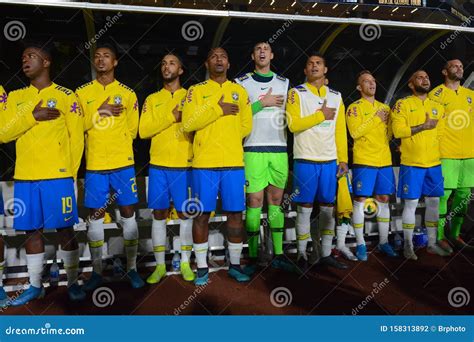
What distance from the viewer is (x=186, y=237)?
3266mm

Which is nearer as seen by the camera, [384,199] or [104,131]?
[104,131]

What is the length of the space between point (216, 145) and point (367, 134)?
1605mm

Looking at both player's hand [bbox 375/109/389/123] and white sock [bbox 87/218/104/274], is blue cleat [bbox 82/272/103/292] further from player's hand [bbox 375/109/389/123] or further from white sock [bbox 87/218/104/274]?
player's hand [bbox 375/109/389/123]

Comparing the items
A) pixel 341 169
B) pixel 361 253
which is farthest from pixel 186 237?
pixel 361 253

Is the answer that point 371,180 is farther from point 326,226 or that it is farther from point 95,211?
point 95,211

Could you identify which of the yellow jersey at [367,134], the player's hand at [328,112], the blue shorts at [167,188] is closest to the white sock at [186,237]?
the blue shorts at [167,188]

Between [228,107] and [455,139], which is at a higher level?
[228,107]

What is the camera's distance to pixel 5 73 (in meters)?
3.58

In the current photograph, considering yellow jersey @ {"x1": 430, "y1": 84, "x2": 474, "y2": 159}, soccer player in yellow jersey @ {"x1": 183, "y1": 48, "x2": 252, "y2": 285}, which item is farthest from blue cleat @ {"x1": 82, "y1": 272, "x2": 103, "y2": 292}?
yellow jersey @ {"x1": 430, "y1": 84, "x2": 474, "y2": 159}

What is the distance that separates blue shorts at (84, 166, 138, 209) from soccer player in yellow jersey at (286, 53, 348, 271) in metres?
1.34

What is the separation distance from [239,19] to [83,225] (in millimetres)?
2356

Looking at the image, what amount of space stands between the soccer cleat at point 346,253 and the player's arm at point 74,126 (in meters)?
2.45

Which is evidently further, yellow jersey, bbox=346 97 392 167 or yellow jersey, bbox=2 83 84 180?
yellow jersey, bbox=346 97 392 167

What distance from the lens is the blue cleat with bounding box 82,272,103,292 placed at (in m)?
2.99
